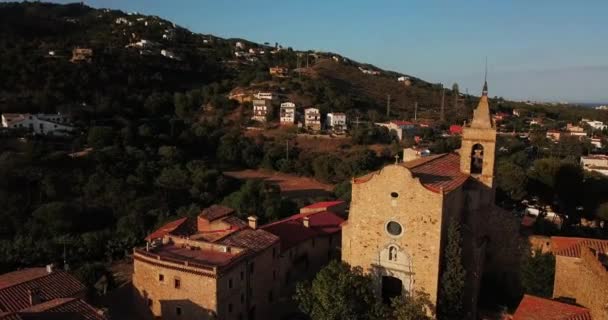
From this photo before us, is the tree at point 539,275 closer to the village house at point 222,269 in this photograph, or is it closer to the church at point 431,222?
the church at point 431,222

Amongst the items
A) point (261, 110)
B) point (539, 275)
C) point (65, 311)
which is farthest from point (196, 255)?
point (261, 110)

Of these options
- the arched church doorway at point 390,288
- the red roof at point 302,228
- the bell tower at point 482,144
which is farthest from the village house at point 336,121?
the arched church doorway at point 390,288

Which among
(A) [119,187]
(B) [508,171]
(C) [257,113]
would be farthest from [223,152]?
(B) [508,171]

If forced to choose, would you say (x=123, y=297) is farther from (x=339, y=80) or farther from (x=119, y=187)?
(x=339, y=80)

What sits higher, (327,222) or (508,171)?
(508,171)

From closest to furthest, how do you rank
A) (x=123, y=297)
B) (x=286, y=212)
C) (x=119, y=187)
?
(x=123, y=297)
(x=286, y=212)
(x=119, y=187)

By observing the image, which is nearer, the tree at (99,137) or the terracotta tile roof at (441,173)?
the terracotta tile roof at (441,173)

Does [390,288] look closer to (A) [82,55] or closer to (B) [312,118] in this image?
(B) [312,118]

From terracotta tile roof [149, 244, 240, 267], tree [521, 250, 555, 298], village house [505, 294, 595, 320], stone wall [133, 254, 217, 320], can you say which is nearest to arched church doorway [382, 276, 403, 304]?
village house [505, 294, 595, 320]
